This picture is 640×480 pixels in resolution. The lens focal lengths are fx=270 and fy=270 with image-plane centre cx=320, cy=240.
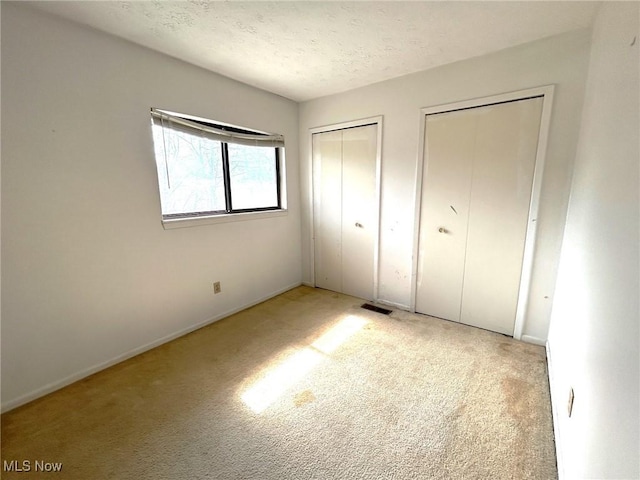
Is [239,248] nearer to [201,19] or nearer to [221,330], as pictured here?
[221,330]

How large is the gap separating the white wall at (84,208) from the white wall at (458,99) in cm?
145

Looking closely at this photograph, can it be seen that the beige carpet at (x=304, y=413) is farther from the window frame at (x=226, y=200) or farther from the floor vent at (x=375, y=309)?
the window frame at (x=226, y=200)

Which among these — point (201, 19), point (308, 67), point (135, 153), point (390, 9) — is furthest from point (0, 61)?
point (390, 9)

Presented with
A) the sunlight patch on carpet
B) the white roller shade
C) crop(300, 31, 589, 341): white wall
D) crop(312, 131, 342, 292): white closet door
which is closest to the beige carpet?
the sunlight patch on carpet

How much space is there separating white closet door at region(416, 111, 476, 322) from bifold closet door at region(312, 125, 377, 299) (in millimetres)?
562

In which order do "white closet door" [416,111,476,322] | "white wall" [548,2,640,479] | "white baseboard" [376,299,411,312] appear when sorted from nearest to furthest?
"white wall" [548,2,640,479] < "white closet door" [416,111,476,322] < "white baseboard" [376,299,411,312]

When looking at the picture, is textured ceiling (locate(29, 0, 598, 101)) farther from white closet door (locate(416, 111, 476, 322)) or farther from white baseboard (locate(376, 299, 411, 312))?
white baseboard (locate(376, 299, 411, 312))

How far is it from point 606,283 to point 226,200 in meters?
2.74

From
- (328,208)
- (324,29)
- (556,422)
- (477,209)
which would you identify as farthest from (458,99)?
(556,422)

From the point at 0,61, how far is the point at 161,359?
2.06 metres

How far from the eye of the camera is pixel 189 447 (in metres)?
1.37

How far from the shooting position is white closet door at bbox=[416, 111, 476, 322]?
2.38 meters

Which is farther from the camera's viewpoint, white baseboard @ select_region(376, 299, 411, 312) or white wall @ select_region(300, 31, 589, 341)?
white baseboard @ select_region(376, 299, 411, 312)

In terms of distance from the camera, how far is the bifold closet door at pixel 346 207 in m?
2.96
